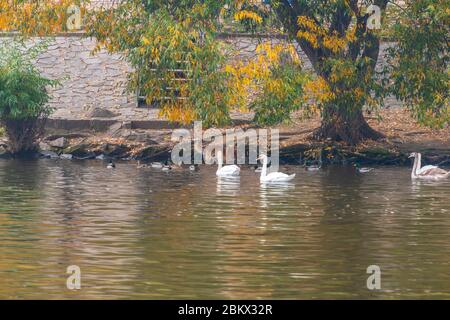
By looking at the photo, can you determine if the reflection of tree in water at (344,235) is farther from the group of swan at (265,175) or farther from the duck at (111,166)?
the duck at (111,166)

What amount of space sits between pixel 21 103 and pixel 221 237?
68.3 ft

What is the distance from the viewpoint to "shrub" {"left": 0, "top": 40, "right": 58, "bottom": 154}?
42.1 meters

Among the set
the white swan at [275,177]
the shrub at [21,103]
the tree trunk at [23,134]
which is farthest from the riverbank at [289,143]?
the white swan at [275,177]

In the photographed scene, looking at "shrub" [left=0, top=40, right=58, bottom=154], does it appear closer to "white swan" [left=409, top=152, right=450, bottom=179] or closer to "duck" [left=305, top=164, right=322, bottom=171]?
"duck" [left=305, top=164, right=322, bottom=171]

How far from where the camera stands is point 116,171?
3744cm

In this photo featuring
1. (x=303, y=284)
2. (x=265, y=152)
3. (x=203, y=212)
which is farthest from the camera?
(x=265, y=152)

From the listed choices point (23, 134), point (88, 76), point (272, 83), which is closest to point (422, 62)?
point (272, 83)

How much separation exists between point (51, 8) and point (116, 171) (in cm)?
483

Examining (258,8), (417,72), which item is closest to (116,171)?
(258,8)

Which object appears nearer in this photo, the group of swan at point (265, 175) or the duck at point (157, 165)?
the group of swan at point (265, 175)

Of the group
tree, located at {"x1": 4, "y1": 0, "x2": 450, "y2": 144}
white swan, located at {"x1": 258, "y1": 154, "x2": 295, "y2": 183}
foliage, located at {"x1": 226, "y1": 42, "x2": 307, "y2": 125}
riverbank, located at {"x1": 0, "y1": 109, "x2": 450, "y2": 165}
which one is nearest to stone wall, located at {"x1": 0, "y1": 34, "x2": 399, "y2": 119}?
riverbank, located at {"x1": 0, "y1": 109, "x2": 450, "y2": 165}

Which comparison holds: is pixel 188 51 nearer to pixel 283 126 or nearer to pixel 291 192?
pixel 291 192

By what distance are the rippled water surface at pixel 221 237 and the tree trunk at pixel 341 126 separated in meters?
5.75

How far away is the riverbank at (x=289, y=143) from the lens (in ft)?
133
